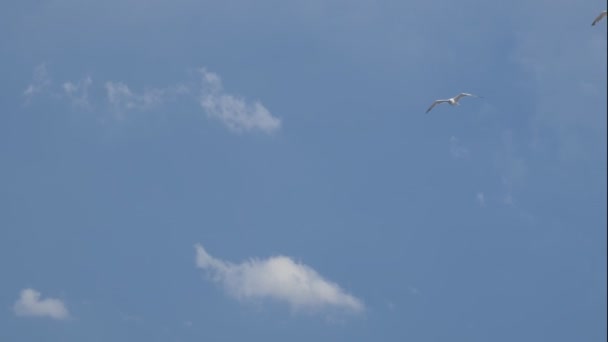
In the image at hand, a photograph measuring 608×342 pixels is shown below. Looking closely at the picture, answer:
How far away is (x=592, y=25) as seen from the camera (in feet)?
334

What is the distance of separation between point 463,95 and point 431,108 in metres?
5.94

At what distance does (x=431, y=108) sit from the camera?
493 feet

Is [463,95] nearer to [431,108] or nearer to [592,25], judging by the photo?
[431,108]

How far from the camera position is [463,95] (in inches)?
5842

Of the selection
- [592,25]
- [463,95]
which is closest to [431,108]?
[463,95]

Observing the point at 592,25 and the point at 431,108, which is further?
the point at 431,108

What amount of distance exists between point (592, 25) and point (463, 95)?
47159mm

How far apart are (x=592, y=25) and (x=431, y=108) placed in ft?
165

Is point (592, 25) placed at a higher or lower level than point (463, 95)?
lower

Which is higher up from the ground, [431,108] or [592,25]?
[431,108]

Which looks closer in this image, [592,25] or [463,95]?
[592,25]
